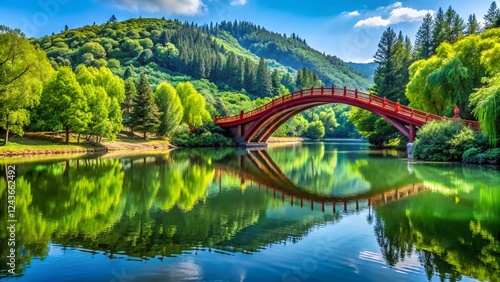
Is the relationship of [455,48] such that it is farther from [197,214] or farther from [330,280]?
[330,280]

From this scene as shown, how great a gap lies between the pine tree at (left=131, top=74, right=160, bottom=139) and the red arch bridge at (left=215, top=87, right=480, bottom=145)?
8.62 metres

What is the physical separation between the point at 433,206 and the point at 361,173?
30.5 feet

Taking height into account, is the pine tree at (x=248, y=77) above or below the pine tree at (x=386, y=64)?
above

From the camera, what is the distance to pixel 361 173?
66.1 ft

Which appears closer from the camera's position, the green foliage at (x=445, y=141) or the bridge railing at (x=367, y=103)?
the green foliage at (x=445, y=141)

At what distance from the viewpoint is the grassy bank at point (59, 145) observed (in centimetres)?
2944

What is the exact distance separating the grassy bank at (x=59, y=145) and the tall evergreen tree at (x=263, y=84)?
5938 centimetres

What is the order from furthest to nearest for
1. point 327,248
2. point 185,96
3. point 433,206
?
point 185,96 → point 433,206 → point 327,248

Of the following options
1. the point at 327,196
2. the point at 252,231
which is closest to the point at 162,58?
the point at 327,196

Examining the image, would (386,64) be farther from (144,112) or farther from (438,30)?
(144,112)

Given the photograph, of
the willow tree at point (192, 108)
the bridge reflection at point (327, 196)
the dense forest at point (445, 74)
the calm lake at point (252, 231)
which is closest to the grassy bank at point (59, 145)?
the willow tree at point (192, 108)

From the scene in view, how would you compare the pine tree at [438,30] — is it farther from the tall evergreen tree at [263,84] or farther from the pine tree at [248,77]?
the pine tree at [248,77]

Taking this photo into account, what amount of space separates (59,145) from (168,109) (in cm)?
1462

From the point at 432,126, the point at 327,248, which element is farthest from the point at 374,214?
the point at 432,126
